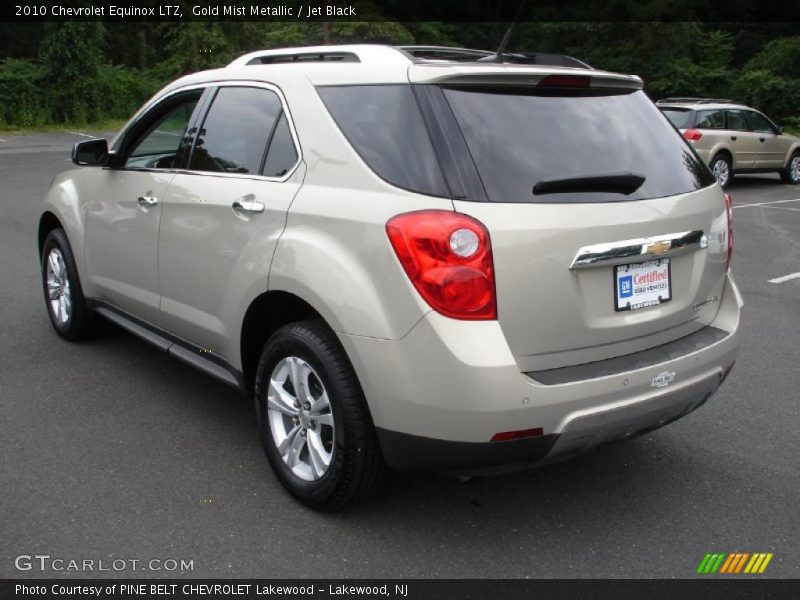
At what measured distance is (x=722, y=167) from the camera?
15984 millimetres

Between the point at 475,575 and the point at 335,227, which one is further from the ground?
the point at 335,227

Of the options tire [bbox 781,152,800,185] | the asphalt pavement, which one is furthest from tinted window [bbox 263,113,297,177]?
tire [bbox 781,152,800,185]

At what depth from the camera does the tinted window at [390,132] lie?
2.93 metres

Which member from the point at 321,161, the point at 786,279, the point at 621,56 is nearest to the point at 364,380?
the point at 321,161

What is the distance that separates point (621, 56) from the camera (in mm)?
39562

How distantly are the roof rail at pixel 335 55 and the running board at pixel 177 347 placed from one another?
4.72ft

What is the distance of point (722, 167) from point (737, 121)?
43.1 inches

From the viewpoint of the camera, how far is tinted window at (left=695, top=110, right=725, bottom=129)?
615 inches

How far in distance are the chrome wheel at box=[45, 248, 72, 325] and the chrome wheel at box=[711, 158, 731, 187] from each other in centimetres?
1331

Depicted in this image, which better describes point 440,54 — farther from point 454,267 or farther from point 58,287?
point 58,287

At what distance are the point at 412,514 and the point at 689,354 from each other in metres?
1.27

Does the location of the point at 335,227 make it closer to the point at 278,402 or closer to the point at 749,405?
the point at 278,402

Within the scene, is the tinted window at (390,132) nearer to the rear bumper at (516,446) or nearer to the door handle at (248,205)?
the door handle at (248,205)
